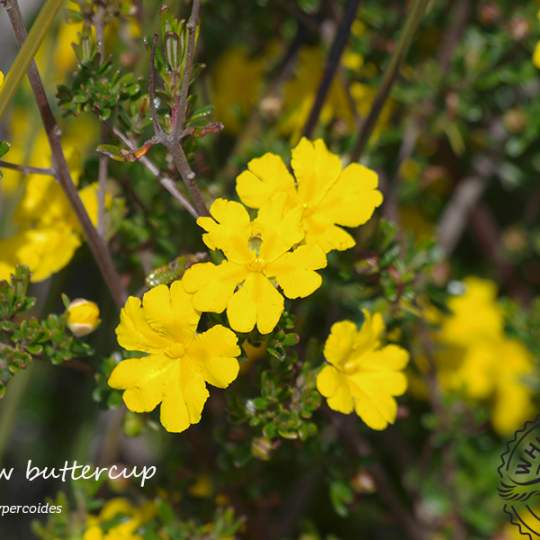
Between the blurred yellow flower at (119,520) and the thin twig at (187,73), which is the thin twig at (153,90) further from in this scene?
the blurred yellow flower at (119,520)

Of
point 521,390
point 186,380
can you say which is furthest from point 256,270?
point 521,390

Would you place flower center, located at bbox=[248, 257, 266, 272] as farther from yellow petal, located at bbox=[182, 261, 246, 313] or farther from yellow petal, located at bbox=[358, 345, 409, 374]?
yellow petal, located at bbox=[358, 345, 409, 374]

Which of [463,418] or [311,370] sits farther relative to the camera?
[463,418]

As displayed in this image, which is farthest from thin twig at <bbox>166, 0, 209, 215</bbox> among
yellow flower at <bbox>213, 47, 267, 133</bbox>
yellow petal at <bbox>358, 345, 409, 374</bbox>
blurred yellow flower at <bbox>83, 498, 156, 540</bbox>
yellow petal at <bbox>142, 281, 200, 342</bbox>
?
yellow flower at <bbox>213, 47, 267, 133</bbox>

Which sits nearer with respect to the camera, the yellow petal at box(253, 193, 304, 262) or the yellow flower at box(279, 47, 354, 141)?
the yellow petal at box(253, 193, 304, 262)

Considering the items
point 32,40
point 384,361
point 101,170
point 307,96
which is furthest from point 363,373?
point 307,96

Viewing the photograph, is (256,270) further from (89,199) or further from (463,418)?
(463,418)
